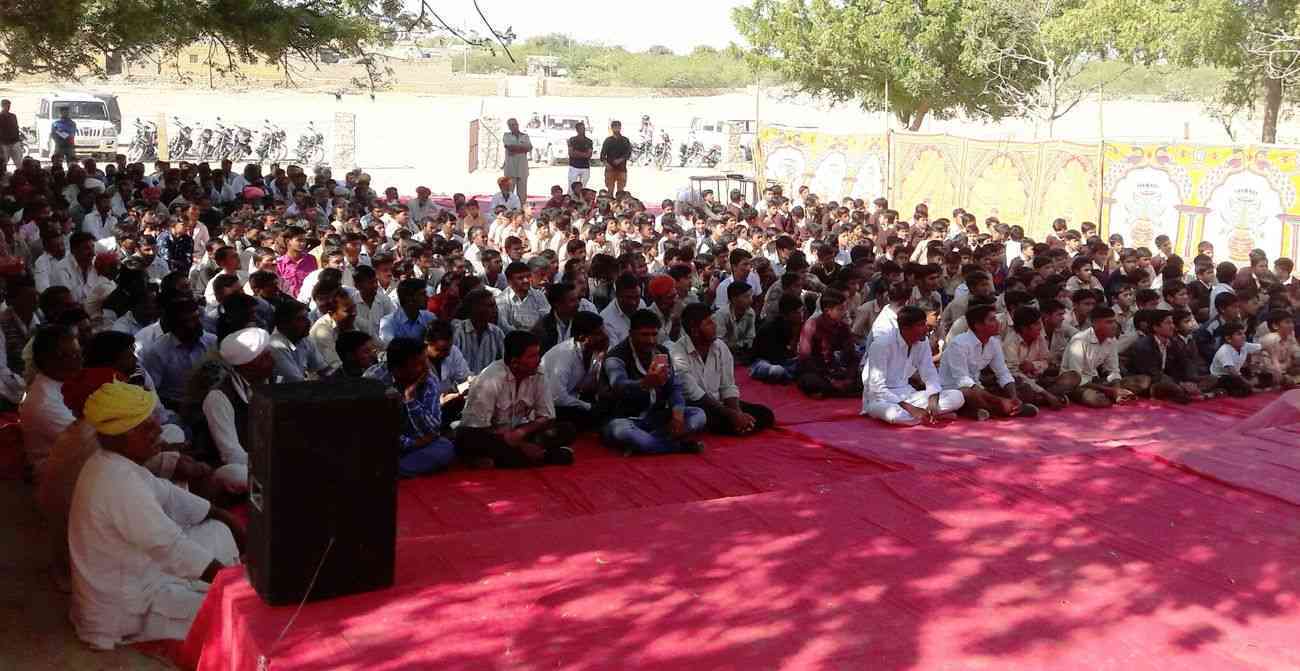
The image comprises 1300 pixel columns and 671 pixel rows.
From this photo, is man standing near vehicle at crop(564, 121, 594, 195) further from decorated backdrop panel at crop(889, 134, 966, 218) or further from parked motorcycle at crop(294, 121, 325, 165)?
parked motorcycle at crop(294, 121, 325, 165)

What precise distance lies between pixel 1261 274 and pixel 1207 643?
7021 millimetres

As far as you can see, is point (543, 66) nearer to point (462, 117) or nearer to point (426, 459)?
point (462, 117)

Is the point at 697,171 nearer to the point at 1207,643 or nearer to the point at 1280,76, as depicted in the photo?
the point at 1280,76

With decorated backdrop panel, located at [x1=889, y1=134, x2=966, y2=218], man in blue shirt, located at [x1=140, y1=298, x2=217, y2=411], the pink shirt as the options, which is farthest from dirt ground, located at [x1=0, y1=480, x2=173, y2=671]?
decorated backdrop panel, located at [x1=889, y1=134, x2=966, y2=218]

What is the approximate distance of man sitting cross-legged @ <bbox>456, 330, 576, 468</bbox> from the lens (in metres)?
5.96

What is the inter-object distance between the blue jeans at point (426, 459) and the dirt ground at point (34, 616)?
1546 millimetres

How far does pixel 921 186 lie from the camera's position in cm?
1633

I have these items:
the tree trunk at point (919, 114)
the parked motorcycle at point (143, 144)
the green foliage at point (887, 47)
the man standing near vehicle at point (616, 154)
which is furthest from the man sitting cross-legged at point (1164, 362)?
the parked motorcycle at point (143, 144)

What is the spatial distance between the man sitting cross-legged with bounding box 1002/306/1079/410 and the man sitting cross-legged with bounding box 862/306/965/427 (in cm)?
69

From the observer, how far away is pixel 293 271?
9312mm

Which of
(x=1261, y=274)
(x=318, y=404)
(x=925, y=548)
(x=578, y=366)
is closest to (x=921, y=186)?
(x=1261, y=274)

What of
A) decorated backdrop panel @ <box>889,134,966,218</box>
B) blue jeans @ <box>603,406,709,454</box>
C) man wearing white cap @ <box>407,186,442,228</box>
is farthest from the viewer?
decorated backdrop panel @ <box>889,134,966,218</box>

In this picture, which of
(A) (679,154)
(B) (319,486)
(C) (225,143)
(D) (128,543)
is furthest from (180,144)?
(B) (319,486)

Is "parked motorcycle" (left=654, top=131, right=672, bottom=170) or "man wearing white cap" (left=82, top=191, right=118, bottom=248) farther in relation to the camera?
"parked motorcycle" (left=654, top=131, right=672, bottom=170)
